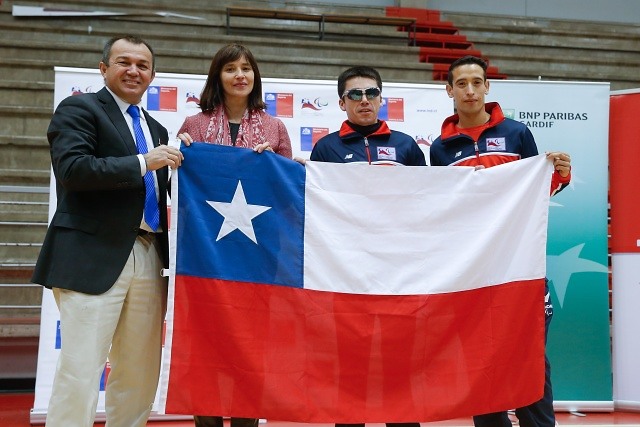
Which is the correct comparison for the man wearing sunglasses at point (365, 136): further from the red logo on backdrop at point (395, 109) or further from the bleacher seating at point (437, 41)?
the bleacher seating at point (437, 41)

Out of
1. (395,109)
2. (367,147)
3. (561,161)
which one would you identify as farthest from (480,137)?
(395,109)

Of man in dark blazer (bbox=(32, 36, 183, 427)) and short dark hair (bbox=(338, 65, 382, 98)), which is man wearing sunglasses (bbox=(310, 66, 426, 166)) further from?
man in dark blazer (bbox=(32, 36, 183, 427))

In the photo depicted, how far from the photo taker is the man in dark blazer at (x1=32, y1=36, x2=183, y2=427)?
2.23m

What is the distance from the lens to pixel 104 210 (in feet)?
7.57

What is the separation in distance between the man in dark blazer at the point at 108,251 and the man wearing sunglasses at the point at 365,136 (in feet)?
2.48

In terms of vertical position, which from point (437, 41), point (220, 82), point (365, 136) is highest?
point (437, 41)

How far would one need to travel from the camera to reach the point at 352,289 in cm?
256

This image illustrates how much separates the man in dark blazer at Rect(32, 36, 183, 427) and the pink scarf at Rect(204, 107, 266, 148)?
0.72ft

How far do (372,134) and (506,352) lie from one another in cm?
106

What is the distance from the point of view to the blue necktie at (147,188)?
2.43 metres

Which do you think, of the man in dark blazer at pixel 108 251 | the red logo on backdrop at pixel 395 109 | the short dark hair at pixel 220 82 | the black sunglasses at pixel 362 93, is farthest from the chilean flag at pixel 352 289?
the red logo on backdrop at pixel 395 109

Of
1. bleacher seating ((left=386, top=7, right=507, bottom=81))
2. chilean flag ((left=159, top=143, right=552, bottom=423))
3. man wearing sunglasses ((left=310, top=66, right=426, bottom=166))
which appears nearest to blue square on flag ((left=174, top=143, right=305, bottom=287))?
chilean flag ((left=159, top=143, right=552, bottom=423))

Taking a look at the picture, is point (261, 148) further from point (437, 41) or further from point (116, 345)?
point (437, 41)

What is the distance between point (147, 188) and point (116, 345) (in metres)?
0.60
